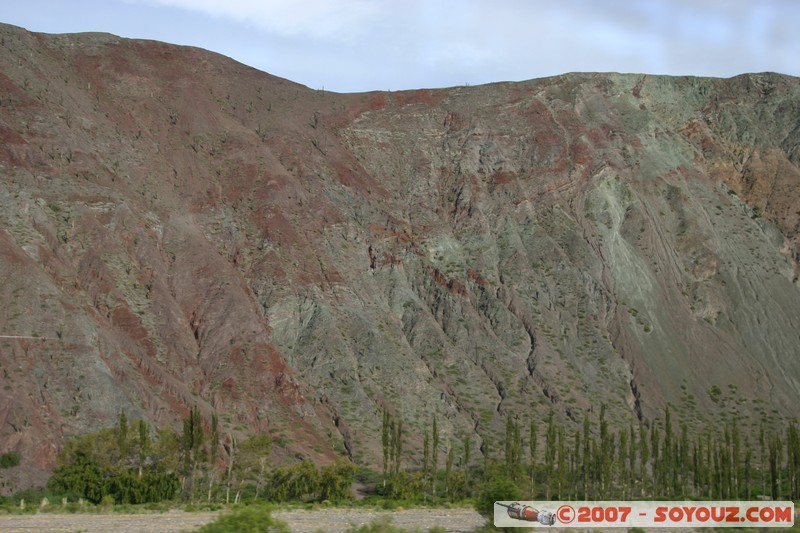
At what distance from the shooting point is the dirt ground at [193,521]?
48.2 m

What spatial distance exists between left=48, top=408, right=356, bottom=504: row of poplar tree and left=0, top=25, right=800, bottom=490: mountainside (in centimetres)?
407

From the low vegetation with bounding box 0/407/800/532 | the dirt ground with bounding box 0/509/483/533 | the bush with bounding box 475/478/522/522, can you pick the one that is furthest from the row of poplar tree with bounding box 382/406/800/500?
the bush with bounding box 475/478/522/522

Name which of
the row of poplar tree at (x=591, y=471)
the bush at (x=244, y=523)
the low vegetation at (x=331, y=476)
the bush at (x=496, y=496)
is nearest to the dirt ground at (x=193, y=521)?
the low vegetation at (x=331, y=476)

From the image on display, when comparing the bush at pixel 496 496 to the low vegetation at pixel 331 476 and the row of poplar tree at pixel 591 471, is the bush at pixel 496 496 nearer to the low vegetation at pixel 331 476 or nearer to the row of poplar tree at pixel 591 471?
the low vegetation at pixel 331 476

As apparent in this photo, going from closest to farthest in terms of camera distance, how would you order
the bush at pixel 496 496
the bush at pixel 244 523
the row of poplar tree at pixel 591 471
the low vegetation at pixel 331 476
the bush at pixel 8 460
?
the bush at pixel 244 523 < the bush at pixel 496 496 < the low vegetation at pixel 331 476 < the bush at pixel 8 460 < the row of poplar tree at pixel 591 471

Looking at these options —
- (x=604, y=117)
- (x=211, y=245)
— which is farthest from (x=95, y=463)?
(x=604, y=117)

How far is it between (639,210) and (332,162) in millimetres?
31370

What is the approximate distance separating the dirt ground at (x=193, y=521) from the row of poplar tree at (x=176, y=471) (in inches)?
295

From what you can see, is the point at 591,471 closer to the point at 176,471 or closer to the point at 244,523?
the point at 176,471

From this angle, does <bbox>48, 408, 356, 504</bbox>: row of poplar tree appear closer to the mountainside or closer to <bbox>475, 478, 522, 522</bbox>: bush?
the mountainside

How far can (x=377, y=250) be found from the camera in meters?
106

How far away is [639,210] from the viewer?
117312 millimetres

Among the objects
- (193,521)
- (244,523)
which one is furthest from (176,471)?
(244,523)

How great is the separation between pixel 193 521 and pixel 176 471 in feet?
55.5
